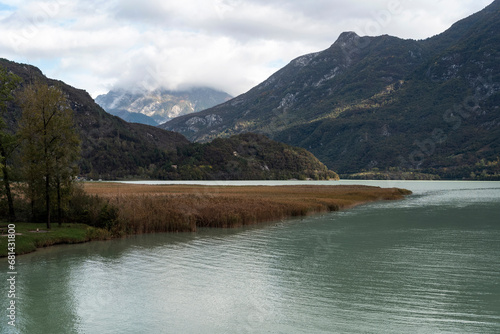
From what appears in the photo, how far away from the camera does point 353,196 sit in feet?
230

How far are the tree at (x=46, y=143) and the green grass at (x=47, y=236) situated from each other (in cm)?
117

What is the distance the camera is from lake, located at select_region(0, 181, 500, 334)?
13.3m

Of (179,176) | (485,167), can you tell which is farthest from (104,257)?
(485,167)

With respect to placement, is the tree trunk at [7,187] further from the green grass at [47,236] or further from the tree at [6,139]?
the green grass at [47,236]

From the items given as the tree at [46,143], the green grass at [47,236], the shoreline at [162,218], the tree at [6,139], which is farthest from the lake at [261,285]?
the tree at [6,139]

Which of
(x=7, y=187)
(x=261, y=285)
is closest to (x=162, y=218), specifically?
(x=7, y=187)

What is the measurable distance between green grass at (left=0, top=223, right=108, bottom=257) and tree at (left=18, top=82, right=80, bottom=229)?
1.17 m

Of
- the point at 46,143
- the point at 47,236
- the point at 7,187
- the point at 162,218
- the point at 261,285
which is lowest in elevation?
the point at 261,285

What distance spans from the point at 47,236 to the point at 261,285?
15.2 metres

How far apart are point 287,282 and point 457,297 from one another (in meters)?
6.79

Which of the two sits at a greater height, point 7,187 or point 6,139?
point 6,139

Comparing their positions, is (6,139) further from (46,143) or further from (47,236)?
(47,236)

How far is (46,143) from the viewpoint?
2706cm

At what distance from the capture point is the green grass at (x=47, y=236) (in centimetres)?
2327
